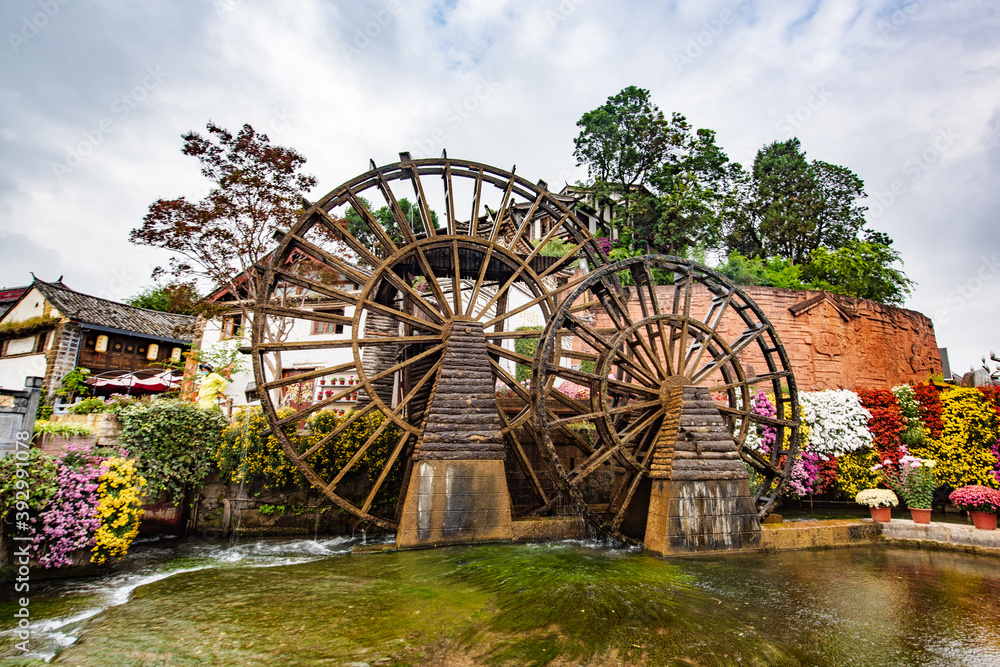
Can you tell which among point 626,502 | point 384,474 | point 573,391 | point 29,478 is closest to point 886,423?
point 626,502

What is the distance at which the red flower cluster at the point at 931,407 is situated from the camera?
36.9ft

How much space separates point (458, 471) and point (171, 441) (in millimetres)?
5336

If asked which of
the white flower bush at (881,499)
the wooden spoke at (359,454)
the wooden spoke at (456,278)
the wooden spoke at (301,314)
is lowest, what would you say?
the white flower bush at (881,499)

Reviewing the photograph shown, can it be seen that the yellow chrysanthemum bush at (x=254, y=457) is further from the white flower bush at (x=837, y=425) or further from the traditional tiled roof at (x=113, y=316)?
the traditional tiled roof at (x=113, y=316)

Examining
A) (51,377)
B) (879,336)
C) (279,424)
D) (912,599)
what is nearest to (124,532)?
(279,424)

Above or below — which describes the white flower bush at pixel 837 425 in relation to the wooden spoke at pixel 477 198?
below

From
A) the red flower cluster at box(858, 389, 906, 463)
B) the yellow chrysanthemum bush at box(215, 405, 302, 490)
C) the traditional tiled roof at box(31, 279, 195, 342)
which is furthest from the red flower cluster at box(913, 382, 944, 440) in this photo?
the traditional tiled roof at box(31, 279, 195, 342)

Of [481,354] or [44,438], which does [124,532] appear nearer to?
[44,438]

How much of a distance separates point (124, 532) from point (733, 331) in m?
17.2

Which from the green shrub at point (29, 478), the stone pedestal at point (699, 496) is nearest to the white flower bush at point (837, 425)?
the stone pedestal at point (699, 496)

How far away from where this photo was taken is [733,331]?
1822 centimetres

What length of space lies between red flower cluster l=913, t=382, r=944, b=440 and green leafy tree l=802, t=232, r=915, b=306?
489 inches

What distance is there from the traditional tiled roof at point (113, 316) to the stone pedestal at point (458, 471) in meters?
18.2

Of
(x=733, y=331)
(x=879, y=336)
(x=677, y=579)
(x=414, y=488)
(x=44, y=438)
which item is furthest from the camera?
(x=879, y=336)
